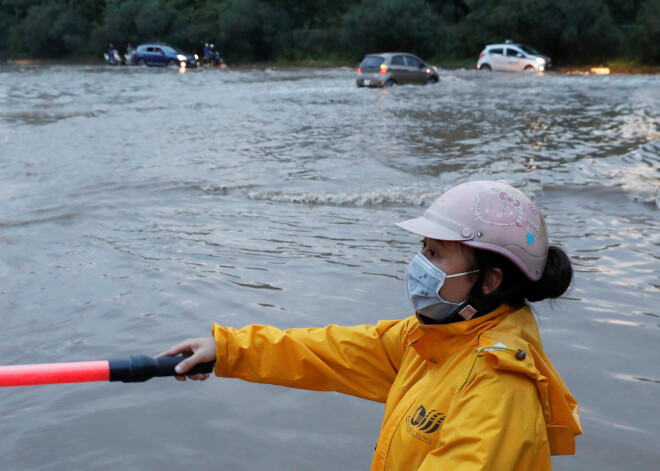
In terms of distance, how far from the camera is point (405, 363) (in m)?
2.41

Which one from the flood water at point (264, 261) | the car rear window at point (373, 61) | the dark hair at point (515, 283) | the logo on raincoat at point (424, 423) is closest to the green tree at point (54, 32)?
the car rear window at point (373, 61)

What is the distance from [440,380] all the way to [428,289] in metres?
0.29

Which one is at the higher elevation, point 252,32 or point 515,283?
point 252,32

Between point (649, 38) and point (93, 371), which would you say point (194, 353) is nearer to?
point (93, 371)

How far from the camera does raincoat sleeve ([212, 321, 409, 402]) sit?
8.49 feet

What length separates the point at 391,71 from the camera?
92.6 ft

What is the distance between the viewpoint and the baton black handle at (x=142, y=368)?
7.61 ft

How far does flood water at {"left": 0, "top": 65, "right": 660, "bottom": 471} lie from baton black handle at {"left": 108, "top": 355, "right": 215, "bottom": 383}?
1.15 m

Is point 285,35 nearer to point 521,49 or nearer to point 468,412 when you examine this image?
point 521,49

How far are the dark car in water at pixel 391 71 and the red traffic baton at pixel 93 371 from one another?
84.7 feet

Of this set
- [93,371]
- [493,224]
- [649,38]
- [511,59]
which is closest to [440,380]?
[493,224]

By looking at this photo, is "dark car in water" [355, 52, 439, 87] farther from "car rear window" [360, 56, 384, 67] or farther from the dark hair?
the dark hair

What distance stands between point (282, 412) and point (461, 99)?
65.7 feet

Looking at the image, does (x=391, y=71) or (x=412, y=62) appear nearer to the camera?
(x=391, y=71)
